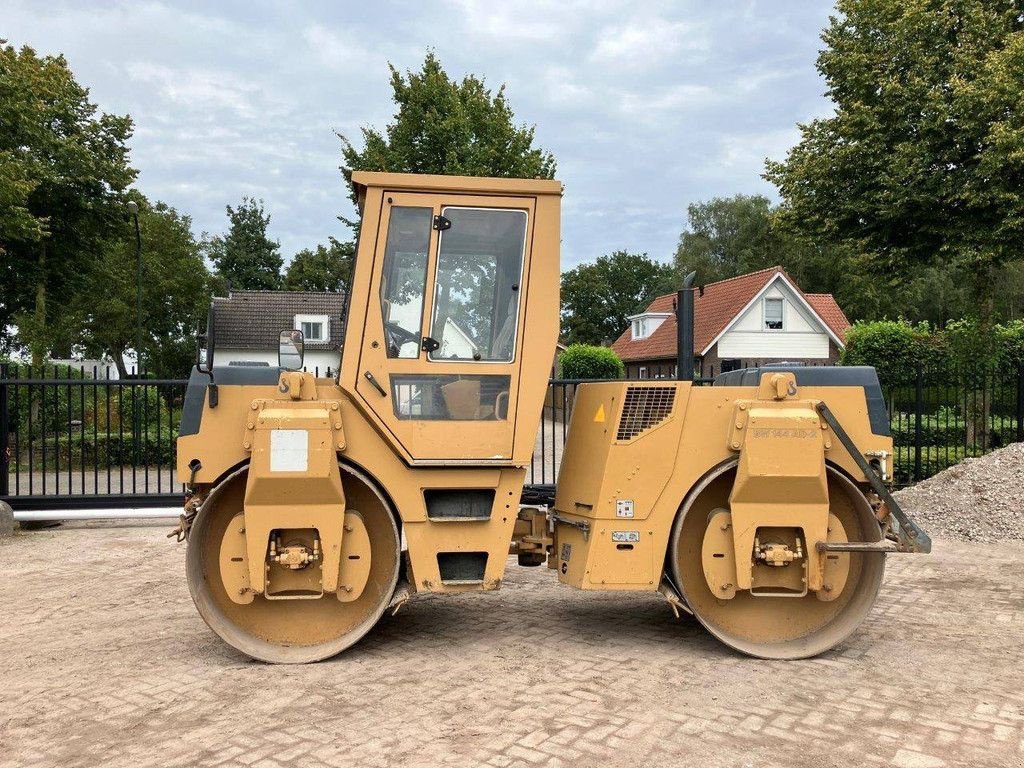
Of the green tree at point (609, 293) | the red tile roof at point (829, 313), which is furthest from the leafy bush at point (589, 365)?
the green tree at point (609, 293)

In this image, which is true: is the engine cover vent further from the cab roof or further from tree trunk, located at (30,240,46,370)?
tree trunk, located at (30,240,46,370)

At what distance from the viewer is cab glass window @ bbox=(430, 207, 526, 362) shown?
489cm

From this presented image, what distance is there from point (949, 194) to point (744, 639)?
41.3ft

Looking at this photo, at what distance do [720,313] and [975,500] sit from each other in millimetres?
28404

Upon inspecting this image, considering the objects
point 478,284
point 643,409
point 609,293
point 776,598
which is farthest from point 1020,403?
point 609,293

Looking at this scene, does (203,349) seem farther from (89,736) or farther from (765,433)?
(765,433)

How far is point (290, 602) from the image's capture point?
4988 mm

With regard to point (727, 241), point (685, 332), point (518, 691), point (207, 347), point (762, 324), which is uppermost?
point (727, 241)

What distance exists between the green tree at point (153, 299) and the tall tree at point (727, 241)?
31.3 meters

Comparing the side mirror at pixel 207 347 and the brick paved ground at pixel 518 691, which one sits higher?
the side mirror at pixel 207 347

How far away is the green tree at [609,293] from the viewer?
75500 millimetres

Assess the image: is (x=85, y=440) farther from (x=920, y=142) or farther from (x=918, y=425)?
(x=920, y=142)

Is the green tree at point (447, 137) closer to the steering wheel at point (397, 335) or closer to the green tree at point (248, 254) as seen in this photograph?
the steering wheel at point (397, 335)

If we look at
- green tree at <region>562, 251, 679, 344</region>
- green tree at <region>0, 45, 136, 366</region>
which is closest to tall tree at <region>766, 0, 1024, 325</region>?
green tree at <region>0, 45, 136, 366</region>
